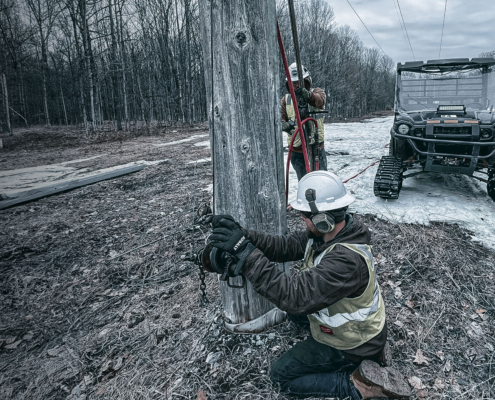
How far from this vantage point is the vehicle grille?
18.3ft

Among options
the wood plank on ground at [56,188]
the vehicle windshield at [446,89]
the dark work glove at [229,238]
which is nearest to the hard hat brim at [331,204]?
the dark work glove at [229,238]

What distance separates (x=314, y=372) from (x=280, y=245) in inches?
34.4

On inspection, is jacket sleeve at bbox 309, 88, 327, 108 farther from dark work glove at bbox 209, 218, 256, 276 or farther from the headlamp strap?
dark work glove at bbox 209, 218, 256, 276

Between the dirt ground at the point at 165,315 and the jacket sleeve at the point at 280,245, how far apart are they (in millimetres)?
680

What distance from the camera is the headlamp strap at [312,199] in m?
2.05

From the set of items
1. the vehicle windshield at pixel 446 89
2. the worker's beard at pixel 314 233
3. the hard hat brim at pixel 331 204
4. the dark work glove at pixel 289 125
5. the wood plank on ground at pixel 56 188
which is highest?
the vehicle windshield at pixel 446 89

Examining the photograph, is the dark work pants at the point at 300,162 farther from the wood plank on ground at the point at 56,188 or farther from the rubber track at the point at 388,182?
the wood plank on ground at the point at 56,188

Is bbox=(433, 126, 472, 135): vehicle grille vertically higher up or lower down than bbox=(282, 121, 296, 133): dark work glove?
lower down

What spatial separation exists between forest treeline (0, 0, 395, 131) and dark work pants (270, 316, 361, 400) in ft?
66.8

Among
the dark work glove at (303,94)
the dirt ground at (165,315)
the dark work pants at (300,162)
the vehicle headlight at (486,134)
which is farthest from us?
the vehicle headlight at (486,134)

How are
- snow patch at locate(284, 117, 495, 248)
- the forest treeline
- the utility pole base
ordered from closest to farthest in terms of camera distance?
the utility pole base → snow patch at locate(284, 117, 495, 248) → the forest treeline

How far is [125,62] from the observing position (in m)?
27.4

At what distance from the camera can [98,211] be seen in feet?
19.6

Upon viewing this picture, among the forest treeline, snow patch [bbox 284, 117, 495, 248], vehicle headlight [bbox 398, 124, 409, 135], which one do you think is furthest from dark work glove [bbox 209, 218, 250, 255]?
the forest treeline
